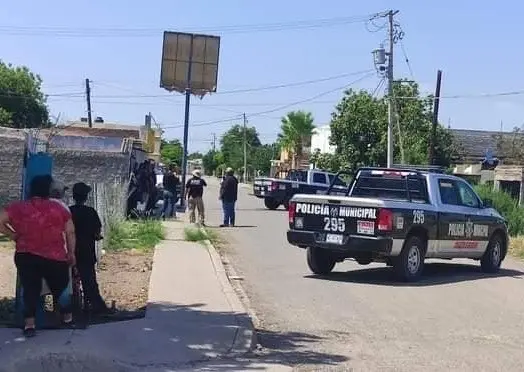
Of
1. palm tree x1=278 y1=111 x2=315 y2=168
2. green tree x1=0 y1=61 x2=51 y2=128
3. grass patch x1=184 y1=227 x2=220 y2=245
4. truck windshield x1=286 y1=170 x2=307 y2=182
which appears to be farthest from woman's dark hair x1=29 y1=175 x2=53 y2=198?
palm tree x1=278 y1=111 x2=315 y2=168

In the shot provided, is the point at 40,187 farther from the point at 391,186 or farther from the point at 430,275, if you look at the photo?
the point at 430,275

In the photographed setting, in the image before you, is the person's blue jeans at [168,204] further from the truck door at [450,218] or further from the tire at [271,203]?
the truck door at [450,218]

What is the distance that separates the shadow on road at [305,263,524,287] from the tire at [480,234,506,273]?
0.14m

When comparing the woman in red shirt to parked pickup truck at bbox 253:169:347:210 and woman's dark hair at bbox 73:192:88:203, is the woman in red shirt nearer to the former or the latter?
woman's dark hair at bbox 73:192:88:203

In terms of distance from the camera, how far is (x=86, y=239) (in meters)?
10.1

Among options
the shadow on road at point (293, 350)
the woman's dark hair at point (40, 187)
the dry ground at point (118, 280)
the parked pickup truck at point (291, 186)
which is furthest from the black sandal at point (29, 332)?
the parked pickup truck at point (291, 186)

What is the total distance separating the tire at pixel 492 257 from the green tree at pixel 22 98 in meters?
49.2

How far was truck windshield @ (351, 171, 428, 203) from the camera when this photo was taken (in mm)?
16047

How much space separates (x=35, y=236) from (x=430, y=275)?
9369 millimetres

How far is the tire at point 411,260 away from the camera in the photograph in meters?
15.1

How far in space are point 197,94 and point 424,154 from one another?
20946mm

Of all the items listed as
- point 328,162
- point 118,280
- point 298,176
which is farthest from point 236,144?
point 118,280

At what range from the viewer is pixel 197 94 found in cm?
3195

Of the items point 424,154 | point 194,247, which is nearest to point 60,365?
point 194,247
